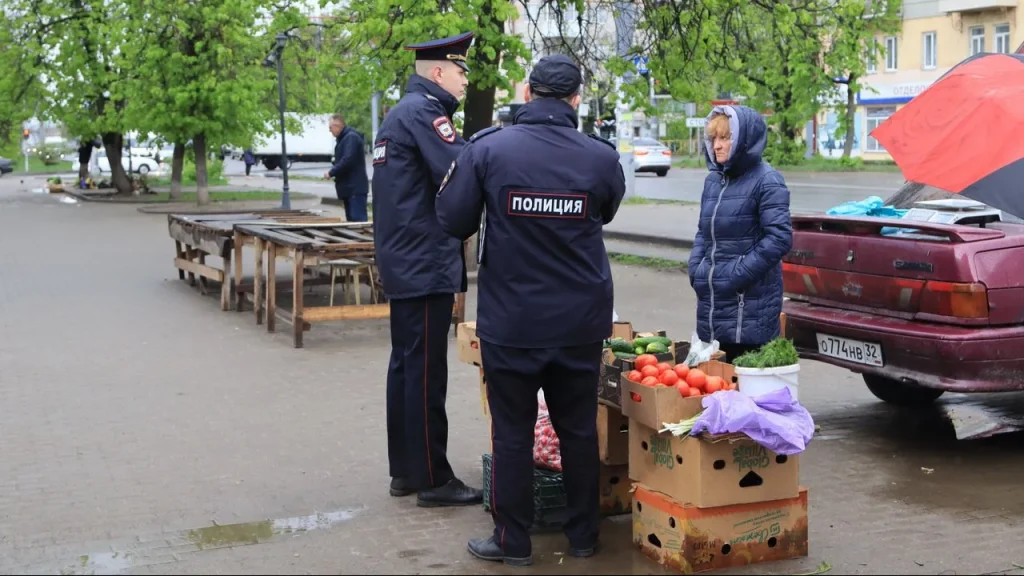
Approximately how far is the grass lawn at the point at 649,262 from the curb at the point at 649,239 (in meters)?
1.51

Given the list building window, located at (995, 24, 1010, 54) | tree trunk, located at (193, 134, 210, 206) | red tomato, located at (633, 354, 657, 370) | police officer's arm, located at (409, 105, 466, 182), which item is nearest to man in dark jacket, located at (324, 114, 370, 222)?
police officer's arm, located at (409, 105, 466, 182)

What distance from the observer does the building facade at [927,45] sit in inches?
2014

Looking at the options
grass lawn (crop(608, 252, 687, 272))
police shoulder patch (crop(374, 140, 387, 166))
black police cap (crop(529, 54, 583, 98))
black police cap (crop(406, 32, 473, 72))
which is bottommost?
grass lawn (crop(608, 252, 687, 272))

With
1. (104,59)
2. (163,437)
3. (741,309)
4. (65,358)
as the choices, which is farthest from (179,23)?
(741,309)

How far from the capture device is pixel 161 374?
950cm

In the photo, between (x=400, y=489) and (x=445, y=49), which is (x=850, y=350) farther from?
(x=445, y=49)

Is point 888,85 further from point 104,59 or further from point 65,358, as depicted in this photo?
point 65,358

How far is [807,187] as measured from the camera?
33938 millimetres

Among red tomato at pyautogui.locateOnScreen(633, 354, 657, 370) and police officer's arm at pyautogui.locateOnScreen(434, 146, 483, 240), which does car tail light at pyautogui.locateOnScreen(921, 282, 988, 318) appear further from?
police officer's arm at pyautogui.locateOnScreen(434, 146, 483, 240)

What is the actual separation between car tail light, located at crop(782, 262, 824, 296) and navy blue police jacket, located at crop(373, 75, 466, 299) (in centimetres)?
251

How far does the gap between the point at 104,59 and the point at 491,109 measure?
2096 centimetres

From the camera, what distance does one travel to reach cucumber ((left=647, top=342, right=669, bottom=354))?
571cm

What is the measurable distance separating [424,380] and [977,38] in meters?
52.0

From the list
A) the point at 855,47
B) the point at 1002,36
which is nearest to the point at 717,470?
the point at 855,47
